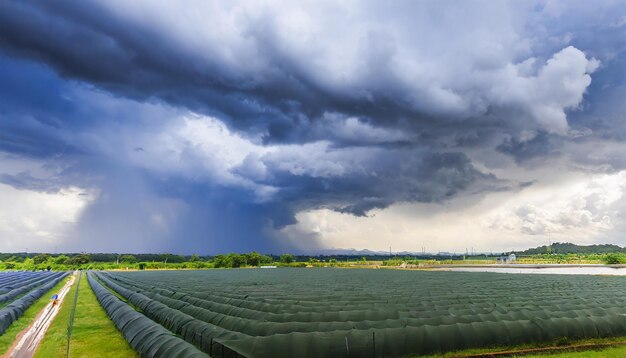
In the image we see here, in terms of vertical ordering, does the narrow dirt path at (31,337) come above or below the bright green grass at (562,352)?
below

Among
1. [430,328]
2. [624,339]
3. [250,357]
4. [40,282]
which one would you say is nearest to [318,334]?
[250,357]

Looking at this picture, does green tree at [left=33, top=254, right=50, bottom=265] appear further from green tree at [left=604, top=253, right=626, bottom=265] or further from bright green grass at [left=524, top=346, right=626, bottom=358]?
green tree at [left=604, top=253, right=626, bottom=265]

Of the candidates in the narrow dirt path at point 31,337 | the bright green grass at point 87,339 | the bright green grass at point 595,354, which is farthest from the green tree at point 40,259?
the bright green grass at point 595,354

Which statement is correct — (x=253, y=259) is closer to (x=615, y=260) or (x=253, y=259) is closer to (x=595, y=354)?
(x=615, y=260)

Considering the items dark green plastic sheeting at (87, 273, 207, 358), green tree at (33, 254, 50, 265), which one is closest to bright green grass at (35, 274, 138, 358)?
dark green plastic sheeting at (87, 273, 207, 358)

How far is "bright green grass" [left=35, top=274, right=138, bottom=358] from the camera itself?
2288 cm

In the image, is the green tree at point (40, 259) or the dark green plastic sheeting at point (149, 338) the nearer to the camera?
the dark green plastic sheeting at point (149, 338)

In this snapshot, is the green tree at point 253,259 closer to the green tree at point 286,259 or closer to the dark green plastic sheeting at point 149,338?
the green tree at point 286,259

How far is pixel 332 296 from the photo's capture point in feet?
128

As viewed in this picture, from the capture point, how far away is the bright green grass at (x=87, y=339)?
2288 centimetres

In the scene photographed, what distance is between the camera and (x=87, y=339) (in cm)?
2642

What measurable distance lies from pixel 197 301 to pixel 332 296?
1269 cm

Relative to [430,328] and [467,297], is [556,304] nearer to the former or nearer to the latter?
[467,297]

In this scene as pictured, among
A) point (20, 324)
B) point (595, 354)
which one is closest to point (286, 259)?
point (20, 324)
